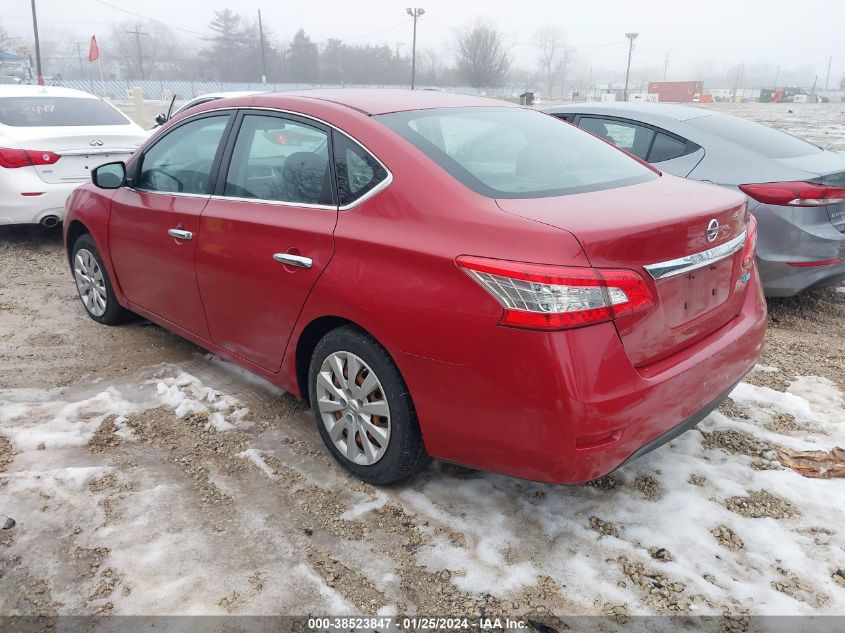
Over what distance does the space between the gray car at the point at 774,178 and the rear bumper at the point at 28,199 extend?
534 centimetres

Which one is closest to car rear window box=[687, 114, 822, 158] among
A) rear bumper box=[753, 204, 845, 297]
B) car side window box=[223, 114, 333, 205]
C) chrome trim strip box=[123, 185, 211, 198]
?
rear bumper box=[753, 204, 845, 297]

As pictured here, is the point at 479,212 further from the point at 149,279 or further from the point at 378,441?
the point at 149,279

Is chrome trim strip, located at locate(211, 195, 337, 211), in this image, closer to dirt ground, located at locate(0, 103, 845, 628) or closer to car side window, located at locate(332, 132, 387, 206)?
car side window, located at locate(332, 132, 387, 206)

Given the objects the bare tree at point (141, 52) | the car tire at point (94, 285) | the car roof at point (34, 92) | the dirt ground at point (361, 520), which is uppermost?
the bare tree at point (141, 52)

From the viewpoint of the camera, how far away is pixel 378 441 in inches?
108

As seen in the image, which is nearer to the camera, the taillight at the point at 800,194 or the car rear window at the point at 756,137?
the taillight at the point at 800,194

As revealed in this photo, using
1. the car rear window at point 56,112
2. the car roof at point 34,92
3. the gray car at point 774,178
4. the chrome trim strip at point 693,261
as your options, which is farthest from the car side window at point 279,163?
the car roof at point 34,92

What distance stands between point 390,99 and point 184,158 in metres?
1.31

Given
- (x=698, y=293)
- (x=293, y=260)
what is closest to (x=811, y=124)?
Result: (x=698, y=293)

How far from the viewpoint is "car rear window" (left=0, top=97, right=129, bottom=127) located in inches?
266

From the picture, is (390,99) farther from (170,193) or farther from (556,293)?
(556,293)

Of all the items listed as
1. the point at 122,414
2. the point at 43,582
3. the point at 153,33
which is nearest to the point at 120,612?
the point at 43,582

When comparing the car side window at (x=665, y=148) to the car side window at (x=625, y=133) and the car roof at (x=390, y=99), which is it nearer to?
the car side window at (x=625, y=133)

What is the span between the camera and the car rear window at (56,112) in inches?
266
